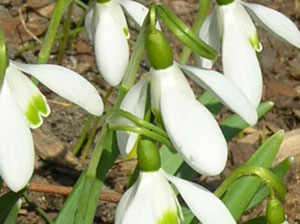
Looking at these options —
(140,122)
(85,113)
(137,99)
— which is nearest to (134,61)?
(137,99)

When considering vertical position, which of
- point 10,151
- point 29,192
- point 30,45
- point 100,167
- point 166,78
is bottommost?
point 29,192

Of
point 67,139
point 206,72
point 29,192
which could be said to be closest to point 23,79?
point 206,72

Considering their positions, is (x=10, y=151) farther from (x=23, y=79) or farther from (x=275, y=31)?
(x=275, y=31)

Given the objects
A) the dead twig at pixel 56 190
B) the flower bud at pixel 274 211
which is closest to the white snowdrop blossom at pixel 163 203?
the flower bud at pixel 274 211

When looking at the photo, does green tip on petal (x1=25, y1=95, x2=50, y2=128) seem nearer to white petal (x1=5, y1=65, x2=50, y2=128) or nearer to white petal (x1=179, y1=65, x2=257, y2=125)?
white petal (x1=5, y1=65, x2=50, y2=128)

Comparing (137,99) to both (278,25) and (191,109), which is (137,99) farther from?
(278,25)

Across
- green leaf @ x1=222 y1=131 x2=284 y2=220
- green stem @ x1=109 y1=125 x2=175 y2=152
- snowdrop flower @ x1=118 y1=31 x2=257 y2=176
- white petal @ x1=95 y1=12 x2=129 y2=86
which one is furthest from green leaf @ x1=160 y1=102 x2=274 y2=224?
green stem @ x1=109 y1=125 x2=175 y2=152
